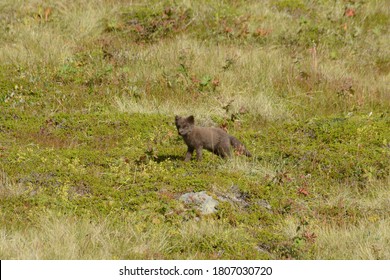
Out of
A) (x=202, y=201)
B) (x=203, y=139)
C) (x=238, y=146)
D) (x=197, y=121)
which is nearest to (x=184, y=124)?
(x=203, y=139)

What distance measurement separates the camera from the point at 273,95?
47.3ft

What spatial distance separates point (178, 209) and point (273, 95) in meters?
5.74

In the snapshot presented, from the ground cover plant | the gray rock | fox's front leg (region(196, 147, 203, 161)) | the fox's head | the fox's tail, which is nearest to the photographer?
the ground cover plant

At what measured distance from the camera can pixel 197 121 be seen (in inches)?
509

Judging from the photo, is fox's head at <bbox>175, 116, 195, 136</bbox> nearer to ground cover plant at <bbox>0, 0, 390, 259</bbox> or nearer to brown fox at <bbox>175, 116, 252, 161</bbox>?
brown fox at <bbox>175, 116, 252, 161</bbox>

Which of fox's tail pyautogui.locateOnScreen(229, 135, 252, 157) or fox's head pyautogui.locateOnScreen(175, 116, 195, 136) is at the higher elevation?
fox's head pyautogui.locateOnScreen(175, 116, 195, 136)

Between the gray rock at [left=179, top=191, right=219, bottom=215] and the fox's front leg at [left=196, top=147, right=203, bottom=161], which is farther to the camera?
the fox's front leg at [left=196, top=147, right=203, bottom=161]

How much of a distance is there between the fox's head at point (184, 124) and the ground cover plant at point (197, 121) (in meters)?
0.57

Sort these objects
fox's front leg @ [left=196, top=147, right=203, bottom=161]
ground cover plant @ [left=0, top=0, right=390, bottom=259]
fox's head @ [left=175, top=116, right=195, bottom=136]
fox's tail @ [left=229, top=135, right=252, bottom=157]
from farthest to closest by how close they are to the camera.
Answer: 1. fox's tail @ [left=229, top=135, right=252, bottom=157]
2. fox's front leg @ [left=196, top=147, right=203, bottom=161]
3. fox's head @ [left=175, top=116, right=195, bottom=136]
4. ground cover plant @ [left=0, top=0, right=390, bottom=259]

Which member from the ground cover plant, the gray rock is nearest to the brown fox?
the ground cover plant

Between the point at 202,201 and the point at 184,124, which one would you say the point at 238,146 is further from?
the point at 202,201

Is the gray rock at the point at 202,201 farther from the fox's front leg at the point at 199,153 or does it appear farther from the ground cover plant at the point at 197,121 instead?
the fox's front leg at the point at 199,153

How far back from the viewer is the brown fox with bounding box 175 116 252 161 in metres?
10.7
